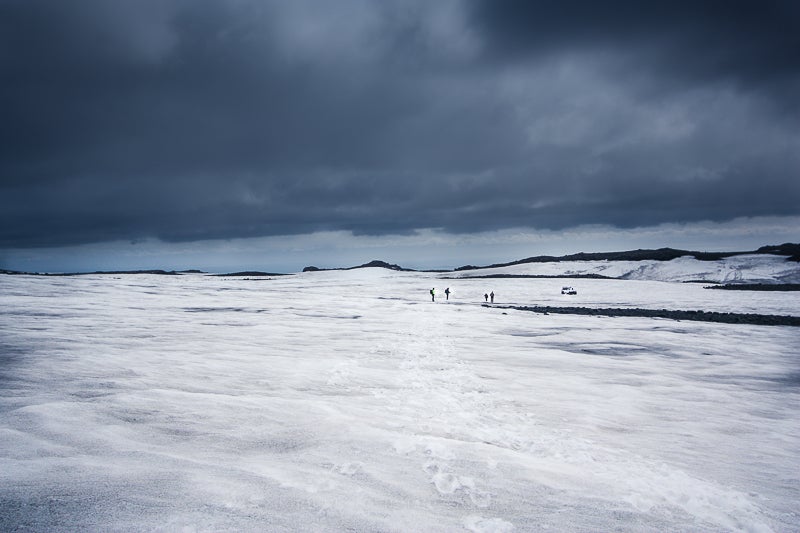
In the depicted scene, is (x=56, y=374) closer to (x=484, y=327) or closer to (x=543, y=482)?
(x=543, y=482)

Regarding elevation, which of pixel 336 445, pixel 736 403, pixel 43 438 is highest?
pixel 43 438

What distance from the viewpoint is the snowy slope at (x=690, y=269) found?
2415 inches

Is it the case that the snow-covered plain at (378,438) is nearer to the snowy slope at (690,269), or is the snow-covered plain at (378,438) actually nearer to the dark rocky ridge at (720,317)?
the dark rocky ridge at (720,317)

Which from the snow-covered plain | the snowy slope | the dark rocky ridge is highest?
the snowy slope

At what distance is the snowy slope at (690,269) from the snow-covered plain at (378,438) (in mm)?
65843

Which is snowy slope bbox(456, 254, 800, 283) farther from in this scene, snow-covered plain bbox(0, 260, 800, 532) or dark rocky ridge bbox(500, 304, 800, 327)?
snow-covered plain bbox(0, 260, 800, 532)

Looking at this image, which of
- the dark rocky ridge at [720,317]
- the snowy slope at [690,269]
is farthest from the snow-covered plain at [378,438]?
the snowy slope at [690,269]

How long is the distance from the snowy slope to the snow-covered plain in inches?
2592

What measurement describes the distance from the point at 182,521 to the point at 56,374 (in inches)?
220

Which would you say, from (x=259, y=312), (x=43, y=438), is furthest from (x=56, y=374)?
(x=259, y=312)

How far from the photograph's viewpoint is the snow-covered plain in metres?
3.24

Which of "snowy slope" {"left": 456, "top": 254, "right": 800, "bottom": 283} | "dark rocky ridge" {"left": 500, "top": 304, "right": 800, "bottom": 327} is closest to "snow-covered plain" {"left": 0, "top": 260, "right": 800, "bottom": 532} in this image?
"dark rocky ridge" {"left": 500, "top": 304, "right": 800, "bottom": 327}

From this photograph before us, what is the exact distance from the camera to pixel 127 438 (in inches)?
168

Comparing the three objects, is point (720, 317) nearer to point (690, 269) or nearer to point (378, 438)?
point (378, 438)
